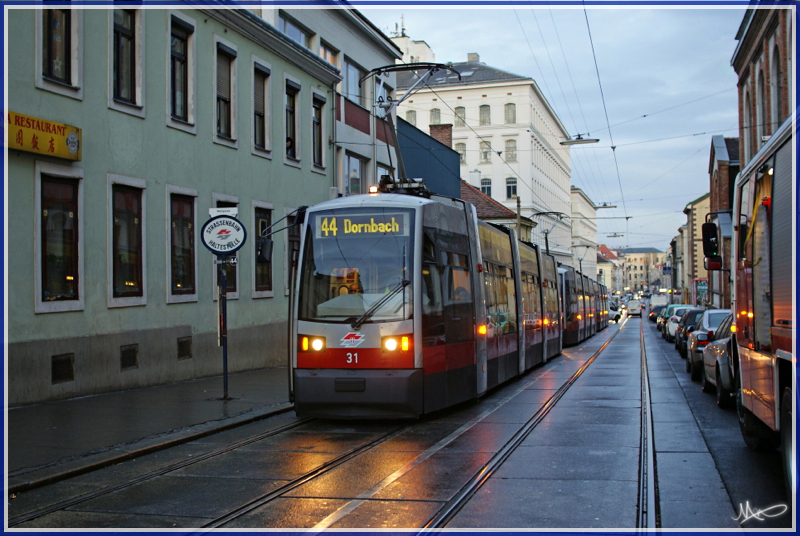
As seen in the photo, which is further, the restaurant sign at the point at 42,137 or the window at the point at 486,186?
the window at the point at 486,186

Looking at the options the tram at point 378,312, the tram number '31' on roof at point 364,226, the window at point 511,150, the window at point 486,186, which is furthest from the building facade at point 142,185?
the window at point 486,186

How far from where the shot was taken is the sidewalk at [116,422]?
8523 millimetres

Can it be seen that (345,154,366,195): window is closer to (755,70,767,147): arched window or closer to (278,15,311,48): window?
(278,15,311,48): window

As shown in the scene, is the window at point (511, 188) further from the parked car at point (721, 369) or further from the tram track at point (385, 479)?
the tram track at point (385, 479)

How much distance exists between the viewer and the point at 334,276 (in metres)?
11.1

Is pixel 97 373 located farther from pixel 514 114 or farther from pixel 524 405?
pixel 514 114

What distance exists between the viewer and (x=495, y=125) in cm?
7831

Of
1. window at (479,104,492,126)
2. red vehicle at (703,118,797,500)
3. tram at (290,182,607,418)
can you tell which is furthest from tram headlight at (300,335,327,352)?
window at (479,104,492,126)

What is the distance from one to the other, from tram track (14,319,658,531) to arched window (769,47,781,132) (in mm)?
27080

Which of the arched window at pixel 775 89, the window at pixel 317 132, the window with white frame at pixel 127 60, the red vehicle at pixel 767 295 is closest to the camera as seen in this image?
the red vehicle at pixel 767 295

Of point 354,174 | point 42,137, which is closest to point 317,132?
point 354,174

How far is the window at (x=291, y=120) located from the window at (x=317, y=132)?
1.30 m

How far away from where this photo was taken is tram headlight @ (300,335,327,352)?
1095cm

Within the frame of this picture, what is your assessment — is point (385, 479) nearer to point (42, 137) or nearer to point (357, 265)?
point (357, 265)
